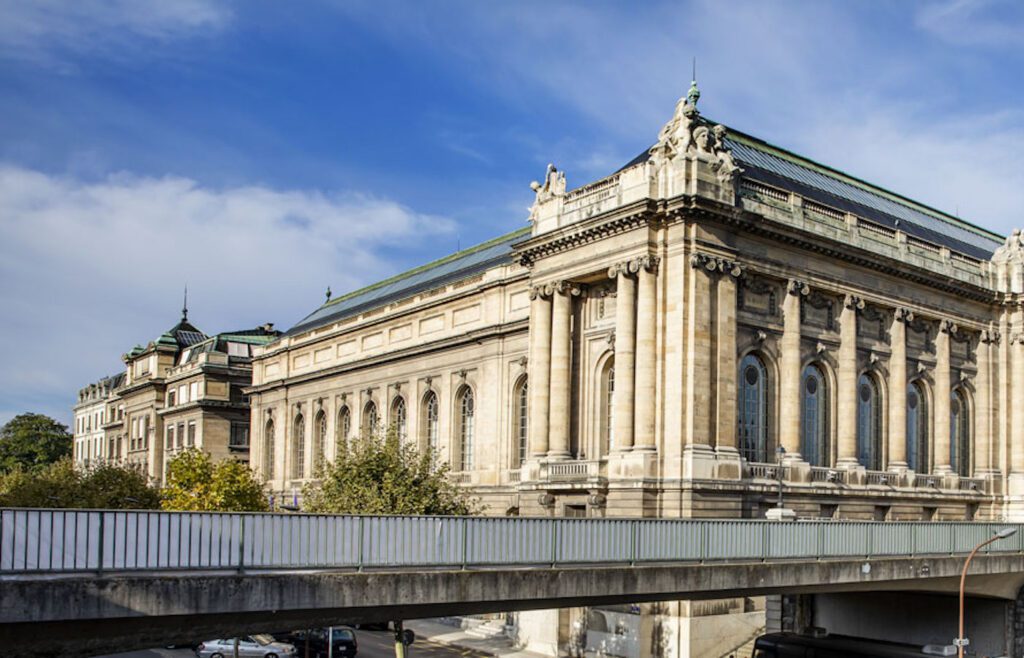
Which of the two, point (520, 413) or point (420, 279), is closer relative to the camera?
point (520, 413)

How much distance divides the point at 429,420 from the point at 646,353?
89.7 feet

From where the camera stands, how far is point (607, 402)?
53156 millimetres

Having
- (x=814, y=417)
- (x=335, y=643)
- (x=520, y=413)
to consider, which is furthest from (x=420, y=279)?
(x=335, y=643)

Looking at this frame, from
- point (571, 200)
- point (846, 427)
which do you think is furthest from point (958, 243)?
point (571, 200)

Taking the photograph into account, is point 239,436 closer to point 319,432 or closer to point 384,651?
point 319,432

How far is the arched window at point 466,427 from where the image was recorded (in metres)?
68.8

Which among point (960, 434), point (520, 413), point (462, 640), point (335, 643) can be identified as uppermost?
point (520, 413)

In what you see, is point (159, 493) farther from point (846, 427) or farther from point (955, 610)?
point (955, 610)

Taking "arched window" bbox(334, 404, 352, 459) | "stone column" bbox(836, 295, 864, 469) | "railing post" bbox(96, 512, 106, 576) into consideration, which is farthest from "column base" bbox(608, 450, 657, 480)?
"arched window" bbox(334, 404, 352, 459)

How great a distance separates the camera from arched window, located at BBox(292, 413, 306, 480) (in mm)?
89438

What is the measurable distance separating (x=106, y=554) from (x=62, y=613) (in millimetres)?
1508

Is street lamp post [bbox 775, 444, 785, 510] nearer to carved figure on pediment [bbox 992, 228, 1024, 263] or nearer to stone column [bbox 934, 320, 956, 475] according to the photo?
stone column [bbox 934, 320, 956, 475]

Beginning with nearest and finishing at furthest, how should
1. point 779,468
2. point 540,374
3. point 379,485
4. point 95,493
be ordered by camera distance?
point 779,468
point 379,485
point 540,374
point 95,493

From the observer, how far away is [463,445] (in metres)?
69.6
